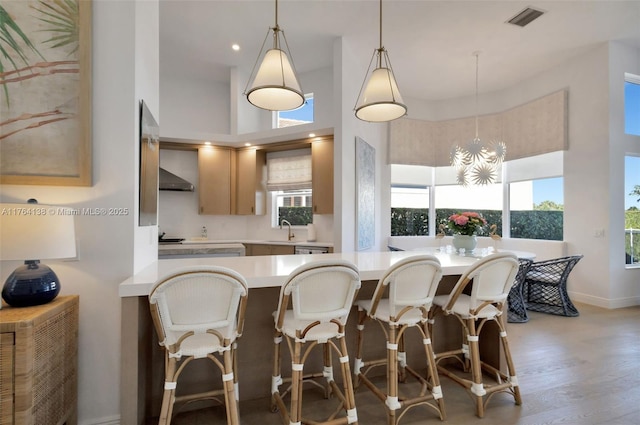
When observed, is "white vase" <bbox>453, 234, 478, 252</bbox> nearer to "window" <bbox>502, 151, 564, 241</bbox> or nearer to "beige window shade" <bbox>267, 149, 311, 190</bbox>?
"beige window shade" <bbox>267, 149, 311, 190</bbox>

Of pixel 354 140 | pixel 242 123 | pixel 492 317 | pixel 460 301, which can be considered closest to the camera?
pixel 492 317

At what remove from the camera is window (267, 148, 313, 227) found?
5262mm

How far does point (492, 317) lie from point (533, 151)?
457 cm

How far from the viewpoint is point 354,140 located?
15.2 ft

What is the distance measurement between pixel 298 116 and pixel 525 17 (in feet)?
11.5

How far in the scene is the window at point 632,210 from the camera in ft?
16.0

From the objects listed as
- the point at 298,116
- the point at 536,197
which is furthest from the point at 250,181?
the point at 536,197

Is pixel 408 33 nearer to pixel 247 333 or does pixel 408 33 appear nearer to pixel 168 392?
pixel 247 333

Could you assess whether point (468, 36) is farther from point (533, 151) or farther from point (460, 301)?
point (460, 301)

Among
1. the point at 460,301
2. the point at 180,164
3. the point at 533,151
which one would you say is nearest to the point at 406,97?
the point at 533,151

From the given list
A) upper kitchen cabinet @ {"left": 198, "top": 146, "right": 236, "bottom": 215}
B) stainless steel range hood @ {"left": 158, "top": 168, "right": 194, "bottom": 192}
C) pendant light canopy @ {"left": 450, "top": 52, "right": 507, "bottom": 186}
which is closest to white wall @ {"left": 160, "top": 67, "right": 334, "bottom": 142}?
upper kitchen cabinet @ {"left": 198, "top": 146, "right": 236, "bottom": 215}

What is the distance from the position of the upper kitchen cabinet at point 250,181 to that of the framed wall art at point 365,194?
1.79 m

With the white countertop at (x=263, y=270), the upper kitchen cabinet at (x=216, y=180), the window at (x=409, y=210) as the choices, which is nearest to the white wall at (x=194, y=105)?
the upper kitchen cabinet at (x=216, y=180)

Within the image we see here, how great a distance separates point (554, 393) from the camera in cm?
236
